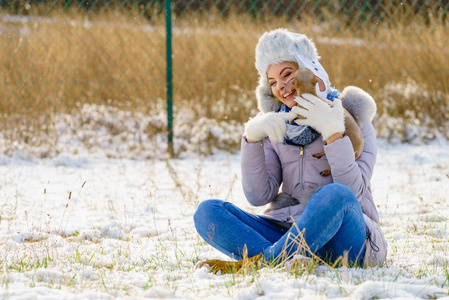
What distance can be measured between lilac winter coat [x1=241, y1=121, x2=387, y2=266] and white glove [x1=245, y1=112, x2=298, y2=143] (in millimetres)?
85

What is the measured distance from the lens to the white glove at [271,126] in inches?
96.5

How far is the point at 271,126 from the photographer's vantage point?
2453mm

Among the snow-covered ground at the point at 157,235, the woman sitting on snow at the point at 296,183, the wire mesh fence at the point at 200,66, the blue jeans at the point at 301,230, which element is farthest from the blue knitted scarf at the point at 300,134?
the wire mesh fence at the point at 200,66

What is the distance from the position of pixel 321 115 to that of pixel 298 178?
38 centimetres

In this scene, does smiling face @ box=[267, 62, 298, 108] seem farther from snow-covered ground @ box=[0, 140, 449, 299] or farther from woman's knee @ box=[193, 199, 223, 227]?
snow-covered ground @ box=[0, 140, 449, 299]

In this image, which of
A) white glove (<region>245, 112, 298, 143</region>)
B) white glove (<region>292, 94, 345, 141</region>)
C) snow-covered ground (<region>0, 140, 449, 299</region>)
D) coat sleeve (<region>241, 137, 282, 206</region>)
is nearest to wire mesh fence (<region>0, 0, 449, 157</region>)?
snow-covered ground (<region>0, 140, 449, 299</region>)

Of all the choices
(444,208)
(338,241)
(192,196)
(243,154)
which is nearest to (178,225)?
(192,196)

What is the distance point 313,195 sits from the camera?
7.73 ft

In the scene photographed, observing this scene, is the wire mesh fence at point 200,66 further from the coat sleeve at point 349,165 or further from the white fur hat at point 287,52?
the coat sleeve at point 349,165

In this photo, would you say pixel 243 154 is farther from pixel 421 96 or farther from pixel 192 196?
pixel 421 96

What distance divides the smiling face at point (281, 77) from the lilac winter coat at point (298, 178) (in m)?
0.23

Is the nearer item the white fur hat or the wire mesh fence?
the white fur hat

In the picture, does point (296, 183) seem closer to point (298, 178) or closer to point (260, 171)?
point (298, 178)

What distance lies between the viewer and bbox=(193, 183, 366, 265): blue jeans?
2.30 meters
